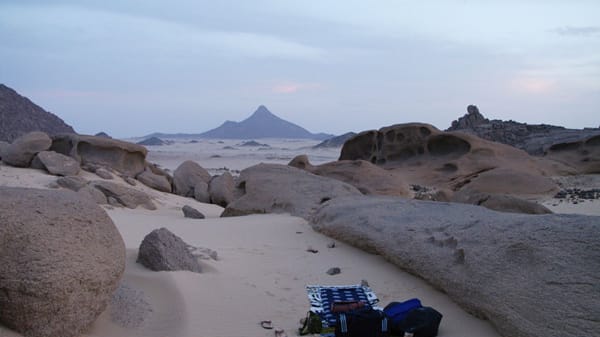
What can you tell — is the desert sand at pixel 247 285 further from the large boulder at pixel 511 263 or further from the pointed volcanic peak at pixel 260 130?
the pointed volcanic peak at pixel 260 130

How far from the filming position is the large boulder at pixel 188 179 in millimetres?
14617

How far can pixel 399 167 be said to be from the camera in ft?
59.8

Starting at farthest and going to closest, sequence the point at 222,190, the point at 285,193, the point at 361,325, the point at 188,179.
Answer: the point at 188,179, the point at 222,190, the point at 285,193, the point at 361,325

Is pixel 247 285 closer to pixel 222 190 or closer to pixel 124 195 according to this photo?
pixel 124 195

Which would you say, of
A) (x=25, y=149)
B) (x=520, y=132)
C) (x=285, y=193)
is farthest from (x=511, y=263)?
(x=520, y=132)

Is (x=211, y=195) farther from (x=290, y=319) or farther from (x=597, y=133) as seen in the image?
(x=597, y=133)

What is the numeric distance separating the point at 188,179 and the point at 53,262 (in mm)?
11628

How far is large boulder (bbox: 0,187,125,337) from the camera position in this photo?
10.4 ft

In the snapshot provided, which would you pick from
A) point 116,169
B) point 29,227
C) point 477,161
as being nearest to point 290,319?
point 29,227

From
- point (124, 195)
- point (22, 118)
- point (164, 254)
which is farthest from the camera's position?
point (22, 118)

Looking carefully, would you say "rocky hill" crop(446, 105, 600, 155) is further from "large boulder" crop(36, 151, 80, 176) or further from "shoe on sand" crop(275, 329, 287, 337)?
"shoe on sand" crop(275, 329, 287, 337)

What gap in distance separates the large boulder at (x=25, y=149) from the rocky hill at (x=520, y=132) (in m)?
15.9

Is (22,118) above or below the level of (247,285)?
above

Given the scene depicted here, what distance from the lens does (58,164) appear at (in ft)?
41.3
